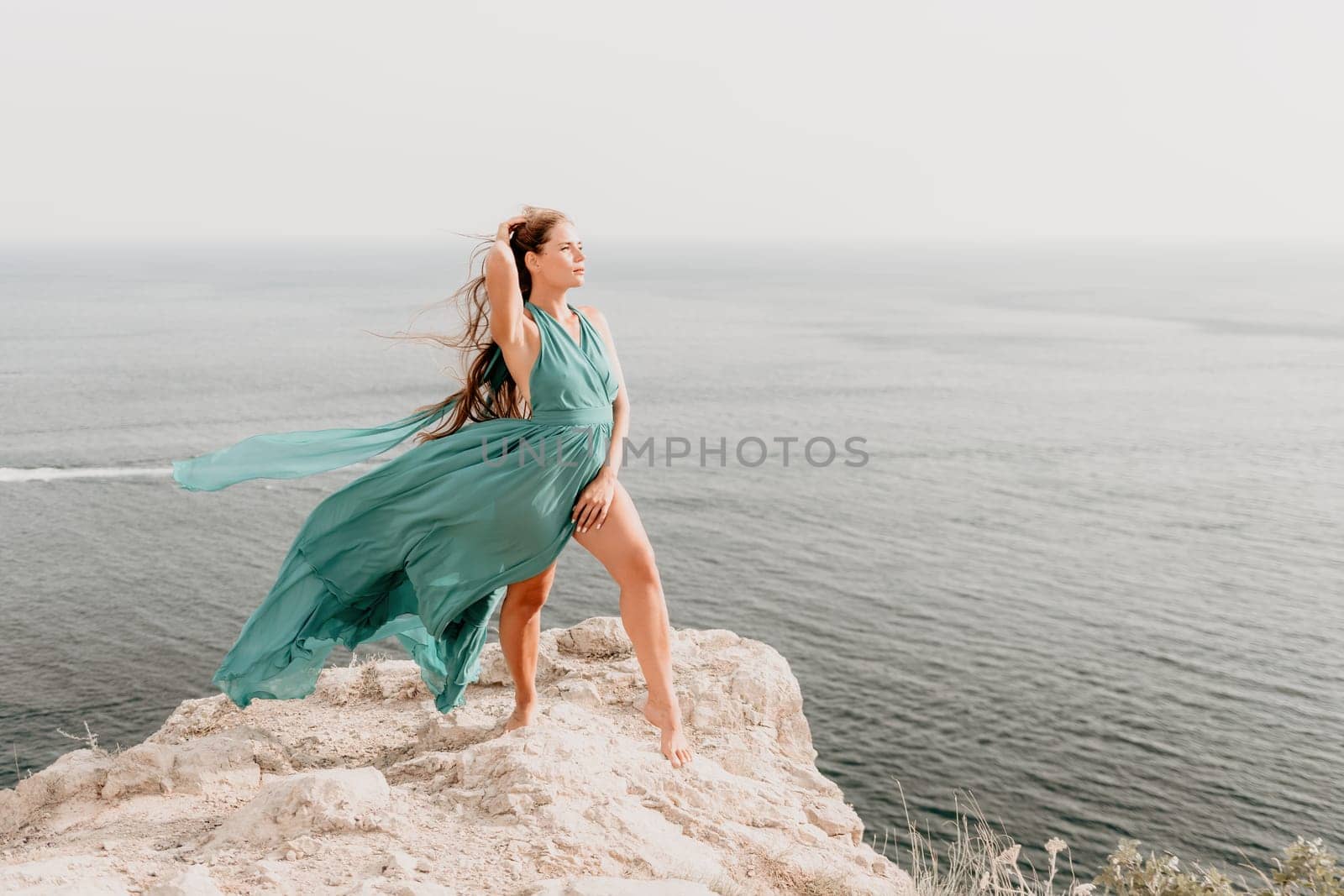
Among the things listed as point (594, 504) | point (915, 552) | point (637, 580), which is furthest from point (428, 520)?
point (915, 552)

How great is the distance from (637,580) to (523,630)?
0.80 meters

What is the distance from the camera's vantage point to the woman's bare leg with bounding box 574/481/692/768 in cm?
525

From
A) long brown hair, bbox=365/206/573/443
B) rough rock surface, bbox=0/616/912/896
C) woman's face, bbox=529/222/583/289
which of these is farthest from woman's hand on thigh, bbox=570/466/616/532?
rough rock surface, bbox=0/616/912/896

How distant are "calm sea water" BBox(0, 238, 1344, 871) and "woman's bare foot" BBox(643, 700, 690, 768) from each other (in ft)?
36.1

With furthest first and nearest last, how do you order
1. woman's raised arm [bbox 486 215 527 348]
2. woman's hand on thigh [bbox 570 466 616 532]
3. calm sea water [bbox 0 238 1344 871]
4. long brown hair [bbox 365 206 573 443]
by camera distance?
calm sea water [bbox 0 238 1344 871] < long brown hair [bbox 365 206 573 443] < woman's hand on thigh [bbox 570 466 616 532] < woman's raised arm [bbox 486 215 527 348]

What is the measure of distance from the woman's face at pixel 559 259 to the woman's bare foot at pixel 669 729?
2.11 metres

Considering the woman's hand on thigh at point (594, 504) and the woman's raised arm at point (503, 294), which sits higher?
the woman's raised arm at point (503, 294)

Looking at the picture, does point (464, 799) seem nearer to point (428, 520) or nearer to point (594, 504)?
point (428, 520)

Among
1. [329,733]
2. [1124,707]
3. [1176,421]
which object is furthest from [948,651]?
[1176,421]

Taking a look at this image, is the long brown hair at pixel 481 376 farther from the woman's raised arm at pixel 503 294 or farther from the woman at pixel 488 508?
the woman's raised arm at pixel 503 294

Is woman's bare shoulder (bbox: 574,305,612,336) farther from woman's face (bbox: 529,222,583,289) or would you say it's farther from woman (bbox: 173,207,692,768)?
woman's face (bbox: 529,222,583,289)

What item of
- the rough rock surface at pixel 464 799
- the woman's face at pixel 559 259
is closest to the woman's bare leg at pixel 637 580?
the rough rock surface at pixel 464 799

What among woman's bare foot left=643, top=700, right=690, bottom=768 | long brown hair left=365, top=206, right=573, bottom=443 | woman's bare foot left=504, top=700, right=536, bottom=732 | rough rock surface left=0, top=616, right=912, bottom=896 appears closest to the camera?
rough rock surface left=0, top=616, right=912, bottom=896

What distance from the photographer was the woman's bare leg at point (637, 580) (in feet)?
17.2
